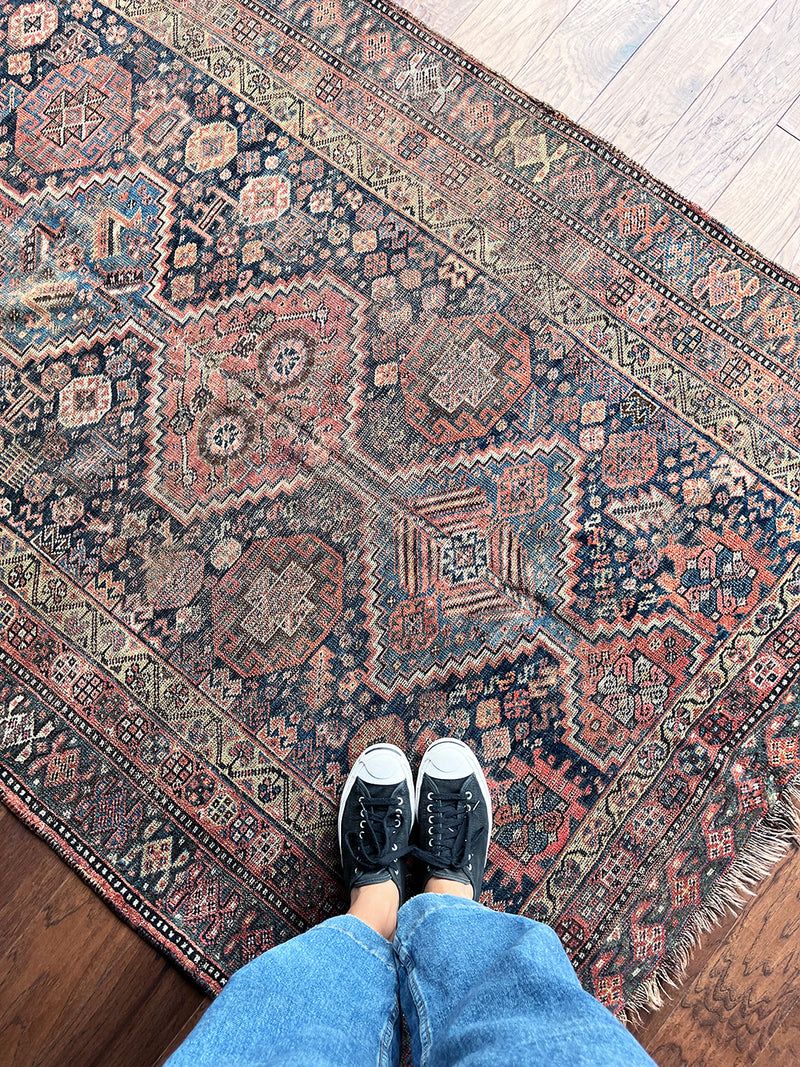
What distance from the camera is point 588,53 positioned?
136cm

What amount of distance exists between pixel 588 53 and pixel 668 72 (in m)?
0.15

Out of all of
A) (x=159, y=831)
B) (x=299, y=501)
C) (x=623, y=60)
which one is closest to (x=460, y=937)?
(x=159, y=831)

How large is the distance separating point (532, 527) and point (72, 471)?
2.59 ft

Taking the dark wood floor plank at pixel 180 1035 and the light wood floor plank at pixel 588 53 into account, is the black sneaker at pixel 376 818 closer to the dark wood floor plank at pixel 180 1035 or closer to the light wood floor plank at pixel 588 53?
the dark wood floor plank at pixel 180 1035

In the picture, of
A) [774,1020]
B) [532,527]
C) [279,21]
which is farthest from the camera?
[279,21]

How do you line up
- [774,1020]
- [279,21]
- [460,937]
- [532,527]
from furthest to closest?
[279,21]
[532,527]
[774,1020]
[460,937]

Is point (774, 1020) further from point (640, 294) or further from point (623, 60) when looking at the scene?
point (623, 60)

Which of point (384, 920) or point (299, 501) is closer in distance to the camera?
point (384, 920)

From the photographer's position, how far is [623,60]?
53.1 inches

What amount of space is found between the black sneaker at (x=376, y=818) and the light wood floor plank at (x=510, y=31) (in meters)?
1.22

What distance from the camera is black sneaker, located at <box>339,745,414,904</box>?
1174mm

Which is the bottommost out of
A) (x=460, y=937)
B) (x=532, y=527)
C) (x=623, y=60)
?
(x=460, y=937)

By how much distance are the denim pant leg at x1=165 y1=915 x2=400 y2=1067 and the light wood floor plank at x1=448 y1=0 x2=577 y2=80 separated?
1.43 metres

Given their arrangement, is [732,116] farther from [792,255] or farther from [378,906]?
[378,906]
